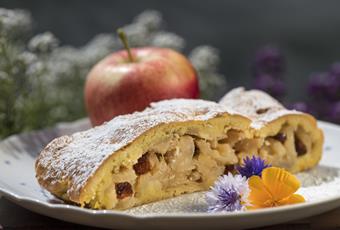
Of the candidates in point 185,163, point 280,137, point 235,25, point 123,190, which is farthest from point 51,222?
point 235,25

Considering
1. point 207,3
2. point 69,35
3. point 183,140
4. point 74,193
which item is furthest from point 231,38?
point 74,193

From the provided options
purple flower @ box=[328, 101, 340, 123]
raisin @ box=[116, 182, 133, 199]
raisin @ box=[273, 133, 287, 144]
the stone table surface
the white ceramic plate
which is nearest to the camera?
the white ceramic plate

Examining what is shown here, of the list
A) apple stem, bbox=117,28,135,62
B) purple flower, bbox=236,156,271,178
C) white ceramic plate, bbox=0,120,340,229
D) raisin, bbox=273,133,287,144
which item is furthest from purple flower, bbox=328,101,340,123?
purple flower, bbox=236,156,271,178

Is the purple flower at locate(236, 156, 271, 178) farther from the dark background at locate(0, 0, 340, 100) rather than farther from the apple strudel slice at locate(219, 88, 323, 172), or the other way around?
the dark background at locate(0, 0, 340, 100)

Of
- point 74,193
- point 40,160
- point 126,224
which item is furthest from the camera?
point 40,160

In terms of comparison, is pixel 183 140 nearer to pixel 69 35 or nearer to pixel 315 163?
pixel 315 163

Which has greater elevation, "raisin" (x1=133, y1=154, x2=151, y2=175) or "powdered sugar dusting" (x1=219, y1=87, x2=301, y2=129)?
"powdered sugar dusting" (x1=219, y1=87, x2=301, y2=129)

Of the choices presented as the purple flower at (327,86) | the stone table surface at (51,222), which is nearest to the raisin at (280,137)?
the stone table surface at (51,222)
